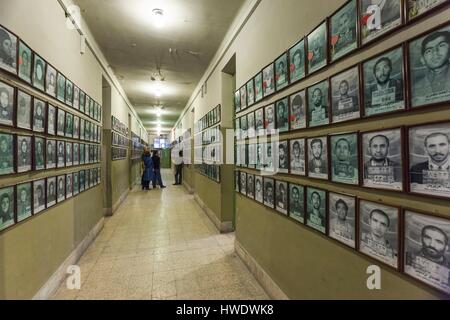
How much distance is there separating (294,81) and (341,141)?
696 millimetres

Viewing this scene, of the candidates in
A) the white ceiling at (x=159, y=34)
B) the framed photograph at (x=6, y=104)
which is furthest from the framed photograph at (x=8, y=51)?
the white ceiling at (x=159, y=34)

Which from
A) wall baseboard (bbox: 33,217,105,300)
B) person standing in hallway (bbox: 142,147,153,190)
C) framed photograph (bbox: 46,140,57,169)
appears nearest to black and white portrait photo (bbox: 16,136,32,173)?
framed photograph (bbox: 46,140,57,169)

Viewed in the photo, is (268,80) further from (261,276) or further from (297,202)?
(261,276)

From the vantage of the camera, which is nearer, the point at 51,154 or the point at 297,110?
the point at 297,110

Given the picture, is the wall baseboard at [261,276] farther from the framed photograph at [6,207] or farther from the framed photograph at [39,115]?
the framed photograph at [39,115]

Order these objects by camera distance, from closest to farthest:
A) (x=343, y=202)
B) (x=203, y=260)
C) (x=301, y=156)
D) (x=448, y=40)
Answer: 1. (x=448, y=40)
2. (x=343, y=202)
3. (x=301, y=156)
4. (x=203, y=260)

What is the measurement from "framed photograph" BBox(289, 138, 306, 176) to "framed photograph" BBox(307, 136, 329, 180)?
0.07 m

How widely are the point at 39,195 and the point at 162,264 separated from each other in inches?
59.7

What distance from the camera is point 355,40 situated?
50.1 inches

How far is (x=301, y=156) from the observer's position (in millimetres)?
1786

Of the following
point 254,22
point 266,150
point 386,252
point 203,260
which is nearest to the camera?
point 386,252

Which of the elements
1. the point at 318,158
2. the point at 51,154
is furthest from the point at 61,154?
the point at 318,158
